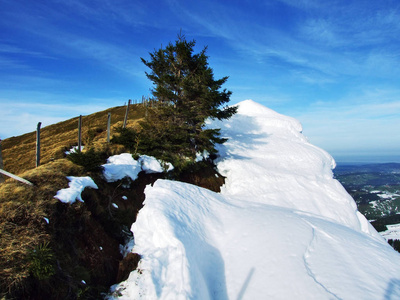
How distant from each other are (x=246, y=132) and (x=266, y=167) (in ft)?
26.5

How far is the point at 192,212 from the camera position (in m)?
8.09

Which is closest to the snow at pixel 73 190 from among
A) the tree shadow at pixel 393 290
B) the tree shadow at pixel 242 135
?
the tree shadow at pixel 393 290

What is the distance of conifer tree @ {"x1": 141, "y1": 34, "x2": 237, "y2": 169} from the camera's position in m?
15.3

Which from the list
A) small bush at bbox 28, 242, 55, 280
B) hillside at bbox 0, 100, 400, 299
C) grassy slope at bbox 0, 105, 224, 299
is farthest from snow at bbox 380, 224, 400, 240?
small bush at bbox 28, 242, 55, 280

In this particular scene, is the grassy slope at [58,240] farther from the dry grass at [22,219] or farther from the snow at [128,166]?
the snow at [128,166]

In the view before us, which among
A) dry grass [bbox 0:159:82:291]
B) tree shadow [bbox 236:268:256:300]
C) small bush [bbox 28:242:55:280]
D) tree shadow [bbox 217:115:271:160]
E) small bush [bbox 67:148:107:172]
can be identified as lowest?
tree shadow [bbox 236:268:256:300]

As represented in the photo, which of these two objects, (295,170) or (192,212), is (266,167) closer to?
(295,170)

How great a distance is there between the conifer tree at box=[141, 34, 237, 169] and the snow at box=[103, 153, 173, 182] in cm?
85

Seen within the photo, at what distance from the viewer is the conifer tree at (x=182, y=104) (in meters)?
15.3

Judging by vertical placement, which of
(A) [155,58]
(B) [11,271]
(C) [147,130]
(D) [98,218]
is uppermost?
(A) [155,58]

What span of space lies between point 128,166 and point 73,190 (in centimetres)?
435

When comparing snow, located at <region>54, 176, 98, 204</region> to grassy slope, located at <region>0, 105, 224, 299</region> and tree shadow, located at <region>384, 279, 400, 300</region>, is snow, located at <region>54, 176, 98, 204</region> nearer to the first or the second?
grassy slope, located at <region>0, 105, 224, 299</region>

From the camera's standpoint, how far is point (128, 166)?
11492 millimetres

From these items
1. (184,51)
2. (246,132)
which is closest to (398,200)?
(246,132)
